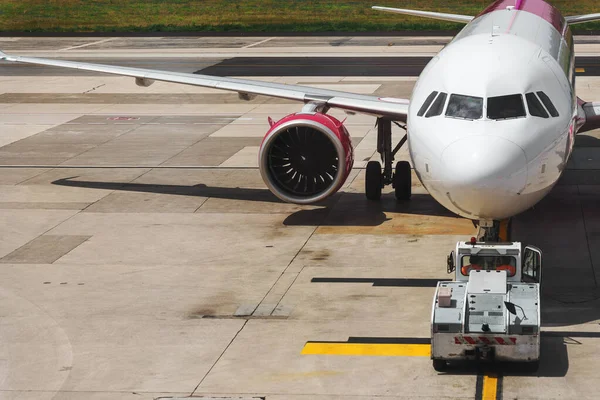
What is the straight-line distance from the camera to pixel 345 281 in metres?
18.9

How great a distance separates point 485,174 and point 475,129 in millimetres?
1145

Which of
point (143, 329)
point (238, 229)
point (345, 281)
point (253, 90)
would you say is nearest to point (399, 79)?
point (253, 90)

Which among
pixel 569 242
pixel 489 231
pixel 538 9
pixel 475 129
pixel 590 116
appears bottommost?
pixel 569 242

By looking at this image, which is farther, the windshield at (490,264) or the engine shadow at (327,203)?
the engine shadow at (327,203)

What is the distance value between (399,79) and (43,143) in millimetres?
17199

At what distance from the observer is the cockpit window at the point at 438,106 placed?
59.2ft

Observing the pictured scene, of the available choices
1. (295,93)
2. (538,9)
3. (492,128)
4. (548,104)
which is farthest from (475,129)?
(538,9)

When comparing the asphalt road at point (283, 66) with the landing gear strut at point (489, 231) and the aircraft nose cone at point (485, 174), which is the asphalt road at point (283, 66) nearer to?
the landing gear strut at point (489, 231)

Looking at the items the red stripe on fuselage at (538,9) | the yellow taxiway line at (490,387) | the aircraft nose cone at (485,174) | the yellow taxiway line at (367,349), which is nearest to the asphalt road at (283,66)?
the red stripe on fuselage at (538,9)

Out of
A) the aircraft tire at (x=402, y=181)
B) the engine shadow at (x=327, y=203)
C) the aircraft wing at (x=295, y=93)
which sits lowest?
the engine shadow at (x=327, y=203)

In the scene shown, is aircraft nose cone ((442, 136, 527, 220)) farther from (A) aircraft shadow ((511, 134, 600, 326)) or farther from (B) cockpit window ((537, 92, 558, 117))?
(A) aircraft shadow ((511, 134, 600, 326))

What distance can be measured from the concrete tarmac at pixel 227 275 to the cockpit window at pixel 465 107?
298 cm

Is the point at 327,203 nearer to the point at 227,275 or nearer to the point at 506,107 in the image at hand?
the point at 227,275

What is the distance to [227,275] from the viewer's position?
1939 cm
